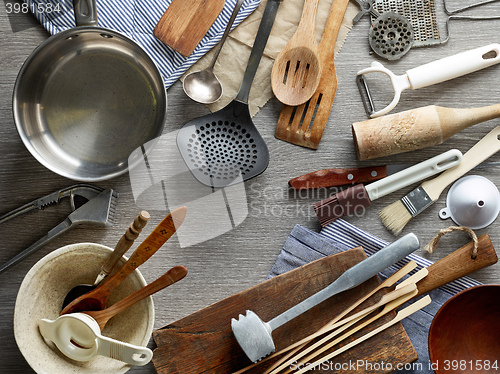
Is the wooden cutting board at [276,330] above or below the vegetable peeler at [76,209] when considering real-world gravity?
below

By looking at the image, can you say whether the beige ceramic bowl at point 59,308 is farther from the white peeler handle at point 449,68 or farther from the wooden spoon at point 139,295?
the white peeler handle at point 449,68

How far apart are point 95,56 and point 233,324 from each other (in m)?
0.48

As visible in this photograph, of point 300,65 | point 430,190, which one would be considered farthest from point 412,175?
point 300,65

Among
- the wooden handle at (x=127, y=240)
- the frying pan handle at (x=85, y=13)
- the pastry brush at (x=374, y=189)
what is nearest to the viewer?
the wooden handle at (x=127, y=240)

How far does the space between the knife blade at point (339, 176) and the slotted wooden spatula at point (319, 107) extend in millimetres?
53

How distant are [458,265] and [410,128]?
244 mm

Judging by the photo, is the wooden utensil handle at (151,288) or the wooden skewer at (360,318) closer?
the wooden utensil handle at (151,288)

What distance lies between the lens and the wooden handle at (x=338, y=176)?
80 centimetres

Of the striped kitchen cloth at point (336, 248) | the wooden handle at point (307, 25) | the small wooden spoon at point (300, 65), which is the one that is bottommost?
the striped kitchen cloth at point (336, 248)

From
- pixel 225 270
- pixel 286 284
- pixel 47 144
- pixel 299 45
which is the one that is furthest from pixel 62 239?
pixel 299 45

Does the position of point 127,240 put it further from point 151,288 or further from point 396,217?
point 396,217

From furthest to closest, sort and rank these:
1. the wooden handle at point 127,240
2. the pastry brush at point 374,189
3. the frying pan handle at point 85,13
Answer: the pastry brush at point 374,189 → the frying pan handle at point 85,13 → the wooden handle at point 127,240

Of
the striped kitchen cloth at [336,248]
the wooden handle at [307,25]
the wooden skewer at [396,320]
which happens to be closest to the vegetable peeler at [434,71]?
the wooden handle at [307,25]

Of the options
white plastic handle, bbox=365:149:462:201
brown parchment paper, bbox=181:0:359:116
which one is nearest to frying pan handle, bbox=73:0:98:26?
brown parchment paper, bbox=181:0:359:116
